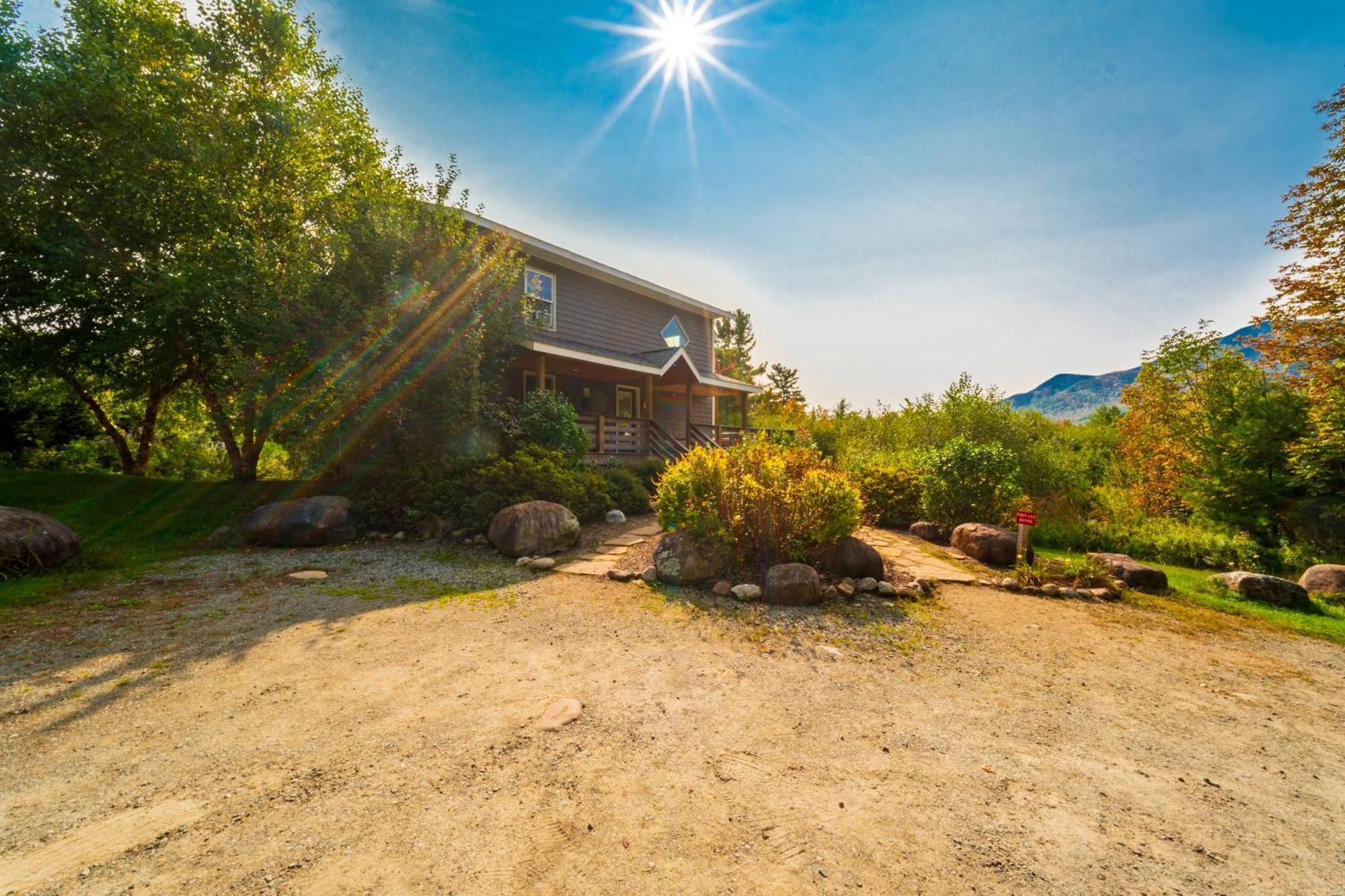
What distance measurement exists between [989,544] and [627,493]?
258 inches

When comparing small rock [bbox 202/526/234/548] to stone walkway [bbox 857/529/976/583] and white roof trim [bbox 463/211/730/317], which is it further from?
stone walkway [bbox 857/529/976/583]

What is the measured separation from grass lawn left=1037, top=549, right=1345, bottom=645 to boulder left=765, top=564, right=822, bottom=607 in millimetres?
3776

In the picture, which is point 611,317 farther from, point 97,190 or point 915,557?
point 915,557

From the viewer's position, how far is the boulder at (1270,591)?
17.4 ft

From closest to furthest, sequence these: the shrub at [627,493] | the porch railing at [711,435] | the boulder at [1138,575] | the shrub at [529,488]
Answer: the boulder at [1138,575] → the shrub at [529,488] → the shrub at [627,493] → the porch railing at [711,435]

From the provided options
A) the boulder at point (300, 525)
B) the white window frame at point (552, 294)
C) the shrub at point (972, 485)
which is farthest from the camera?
the white window frame at point (552, 294)

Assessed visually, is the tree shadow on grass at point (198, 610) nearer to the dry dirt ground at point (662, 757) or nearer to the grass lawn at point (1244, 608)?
the dry dirt ground at point (662, 757)

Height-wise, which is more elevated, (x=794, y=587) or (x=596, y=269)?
(x=596, y=269)

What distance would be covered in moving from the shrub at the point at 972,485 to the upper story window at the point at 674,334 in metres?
11.5

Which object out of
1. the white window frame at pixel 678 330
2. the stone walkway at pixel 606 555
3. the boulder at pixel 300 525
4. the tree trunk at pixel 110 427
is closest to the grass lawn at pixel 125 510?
the boulder at pixel 300 525

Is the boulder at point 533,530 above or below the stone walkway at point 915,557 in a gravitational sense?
above

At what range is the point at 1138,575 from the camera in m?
5.93

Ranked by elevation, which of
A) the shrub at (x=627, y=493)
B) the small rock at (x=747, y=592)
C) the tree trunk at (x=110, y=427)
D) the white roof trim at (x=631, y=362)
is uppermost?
the white roof trim at (x=631, y=362)

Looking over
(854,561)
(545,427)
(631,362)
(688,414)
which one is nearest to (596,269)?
(631,362)
